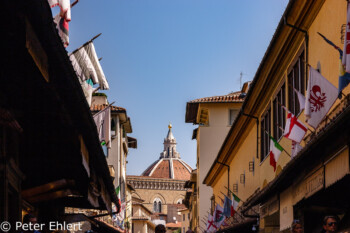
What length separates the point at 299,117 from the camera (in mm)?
17469

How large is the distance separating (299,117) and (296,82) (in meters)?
1.03

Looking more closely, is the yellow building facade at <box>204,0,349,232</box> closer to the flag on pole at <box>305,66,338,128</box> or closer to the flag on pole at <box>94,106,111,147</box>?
the flag on pole at <box>305,66,338,128</box>

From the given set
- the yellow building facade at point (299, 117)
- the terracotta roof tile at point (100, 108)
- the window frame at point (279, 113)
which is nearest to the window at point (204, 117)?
the terracotta roof tile at point (100, 108)

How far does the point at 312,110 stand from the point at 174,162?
185492 mm

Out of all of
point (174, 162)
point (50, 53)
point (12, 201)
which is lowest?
point (12, 201)

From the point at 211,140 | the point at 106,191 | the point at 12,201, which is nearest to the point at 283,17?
the point at 106,191

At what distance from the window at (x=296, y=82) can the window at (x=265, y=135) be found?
14.6ft

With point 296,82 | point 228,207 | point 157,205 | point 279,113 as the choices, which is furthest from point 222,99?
point 157,205

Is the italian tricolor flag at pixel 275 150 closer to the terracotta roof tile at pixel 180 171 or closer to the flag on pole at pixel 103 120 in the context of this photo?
the flag on pole at pixel 103 120

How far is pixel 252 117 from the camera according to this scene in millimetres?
27438

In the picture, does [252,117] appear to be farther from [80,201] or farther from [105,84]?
[80,201]

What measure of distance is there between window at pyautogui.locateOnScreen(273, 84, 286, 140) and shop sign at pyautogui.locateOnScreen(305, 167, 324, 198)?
25.1 ft

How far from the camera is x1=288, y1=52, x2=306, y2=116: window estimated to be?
17.3 meters

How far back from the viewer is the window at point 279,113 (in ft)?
67.2
